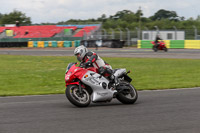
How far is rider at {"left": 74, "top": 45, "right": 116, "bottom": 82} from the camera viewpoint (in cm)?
757

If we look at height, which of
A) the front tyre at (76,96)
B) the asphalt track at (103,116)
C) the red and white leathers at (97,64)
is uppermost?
the red and white leathers at (97,64)

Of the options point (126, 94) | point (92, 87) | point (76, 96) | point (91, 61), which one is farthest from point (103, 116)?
point (126, 94)

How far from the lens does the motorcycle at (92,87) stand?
7391 mm

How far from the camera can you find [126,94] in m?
8.06

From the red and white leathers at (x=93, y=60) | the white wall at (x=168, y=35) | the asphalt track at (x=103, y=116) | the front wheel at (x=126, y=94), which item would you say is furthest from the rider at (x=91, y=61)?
the white wall at (x=168, y=35)

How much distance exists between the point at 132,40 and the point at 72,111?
37876mm

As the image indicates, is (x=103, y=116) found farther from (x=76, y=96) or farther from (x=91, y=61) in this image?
(x=91, y=61)

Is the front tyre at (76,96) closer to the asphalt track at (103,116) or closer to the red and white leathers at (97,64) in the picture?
the asphalt track at (103,116)

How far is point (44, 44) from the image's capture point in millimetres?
47812

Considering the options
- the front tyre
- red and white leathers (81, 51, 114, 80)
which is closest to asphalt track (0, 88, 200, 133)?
the front tyre

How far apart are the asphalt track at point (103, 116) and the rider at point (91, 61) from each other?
703mm

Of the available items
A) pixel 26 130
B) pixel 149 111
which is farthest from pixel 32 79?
pixel 26 130

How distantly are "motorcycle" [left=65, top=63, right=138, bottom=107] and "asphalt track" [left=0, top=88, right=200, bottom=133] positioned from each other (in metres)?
0.18

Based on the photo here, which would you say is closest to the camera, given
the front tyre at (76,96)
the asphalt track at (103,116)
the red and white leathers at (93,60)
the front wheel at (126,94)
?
the asphalt track at (103,116)
